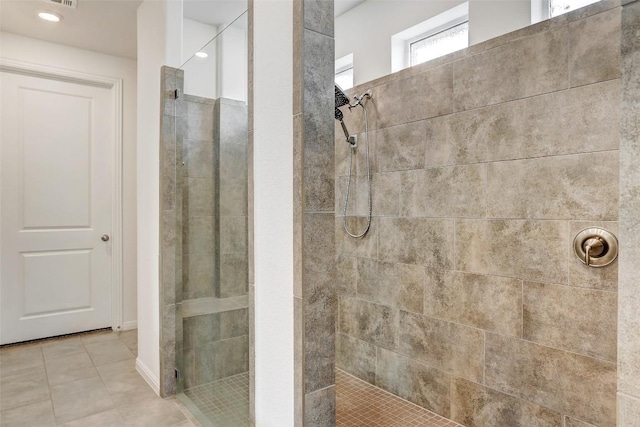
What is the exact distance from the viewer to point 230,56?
→ 1815 mm

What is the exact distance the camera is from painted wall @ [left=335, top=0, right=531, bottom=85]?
6.99 ft

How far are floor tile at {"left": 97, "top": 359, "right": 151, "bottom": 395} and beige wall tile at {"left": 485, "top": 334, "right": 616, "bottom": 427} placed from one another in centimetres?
203

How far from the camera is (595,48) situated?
1.63 m

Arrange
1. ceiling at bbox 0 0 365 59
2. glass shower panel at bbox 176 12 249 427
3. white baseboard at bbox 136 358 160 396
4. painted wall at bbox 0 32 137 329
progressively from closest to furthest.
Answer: glass shower panel at bbox 176 12 249 427 → white baseboard at bbox 136 358 160 396 → ceiling at bbox 0 0 365 59 → painted wall at bbox 0 32 137 329

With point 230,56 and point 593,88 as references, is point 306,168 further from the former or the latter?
point 593,88

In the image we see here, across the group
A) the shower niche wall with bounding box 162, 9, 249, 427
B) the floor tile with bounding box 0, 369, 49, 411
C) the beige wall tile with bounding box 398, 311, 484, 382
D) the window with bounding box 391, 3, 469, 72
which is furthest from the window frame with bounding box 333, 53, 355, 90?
the floor tile with bounding box 0, 369, 49, 411

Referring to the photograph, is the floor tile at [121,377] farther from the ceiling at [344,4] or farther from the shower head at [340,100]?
the ceiling at [344,4]

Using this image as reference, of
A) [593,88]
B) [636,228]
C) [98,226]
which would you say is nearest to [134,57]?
[98,226]

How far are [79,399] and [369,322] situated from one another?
1.79m

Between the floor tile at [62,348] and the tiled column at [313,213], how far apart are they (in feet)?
8.64

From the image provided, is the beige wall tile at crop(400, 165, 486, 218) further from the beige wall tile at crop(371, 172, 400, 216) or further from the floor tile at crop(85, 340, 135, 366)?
the floor tile at crop(85, 340, 135, 366)

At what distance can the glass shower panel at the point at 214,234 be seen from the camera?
5.55 feet

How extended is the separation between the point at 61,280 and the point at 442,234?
3.24 m

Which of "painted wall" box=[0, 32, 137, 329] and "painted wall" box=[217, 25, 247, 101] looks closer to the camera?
"painted wall" box=[217, 25, 247, 101]
